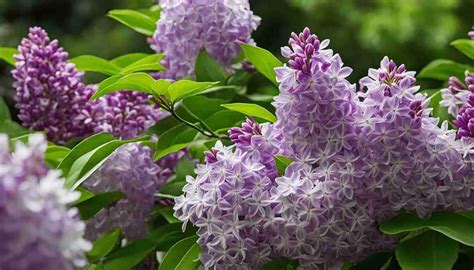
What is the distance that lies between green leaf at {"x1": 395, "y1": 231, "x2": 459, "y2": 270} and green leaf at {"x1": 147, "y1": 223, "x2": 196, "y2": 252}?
22 centimetres

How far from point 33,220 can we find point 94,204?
420 mm

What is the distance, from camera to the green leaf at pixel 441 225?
26.5 inches

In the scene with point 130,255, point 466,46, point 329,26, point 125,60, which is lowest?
point 329,26

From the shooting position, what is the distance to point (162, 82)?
80 centimetres

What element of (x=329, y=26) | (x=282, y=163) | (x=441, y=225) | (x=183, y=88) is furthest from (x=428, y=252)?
(x=329, y=26)

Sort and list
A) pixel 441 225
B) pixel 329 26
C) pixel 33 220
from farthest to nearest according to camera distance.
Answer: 1. pixel 329 26
2. pixel 441 225
3. pixel 33 220

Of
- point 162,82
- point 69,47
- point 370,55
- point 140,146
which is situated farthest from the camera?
point 69,47

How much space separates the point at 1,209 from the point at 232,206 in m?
0.28

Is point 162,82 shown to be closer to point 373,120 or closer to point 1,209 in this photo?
point 373,120

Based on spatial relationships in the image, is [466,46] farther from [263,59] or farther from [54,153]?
[54,153]

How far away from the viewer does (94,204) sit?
2.83 feet

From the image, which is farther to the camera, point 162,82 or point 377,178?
point 162,82

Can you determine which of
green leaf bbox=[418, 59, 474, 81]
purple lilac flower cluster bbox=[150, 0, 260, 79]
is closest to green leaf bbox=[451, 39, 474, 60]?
green leaf bbox=[418, 59, 474, 81]

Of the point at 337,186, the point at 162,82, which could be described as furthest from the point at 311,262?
the point at 162,82
